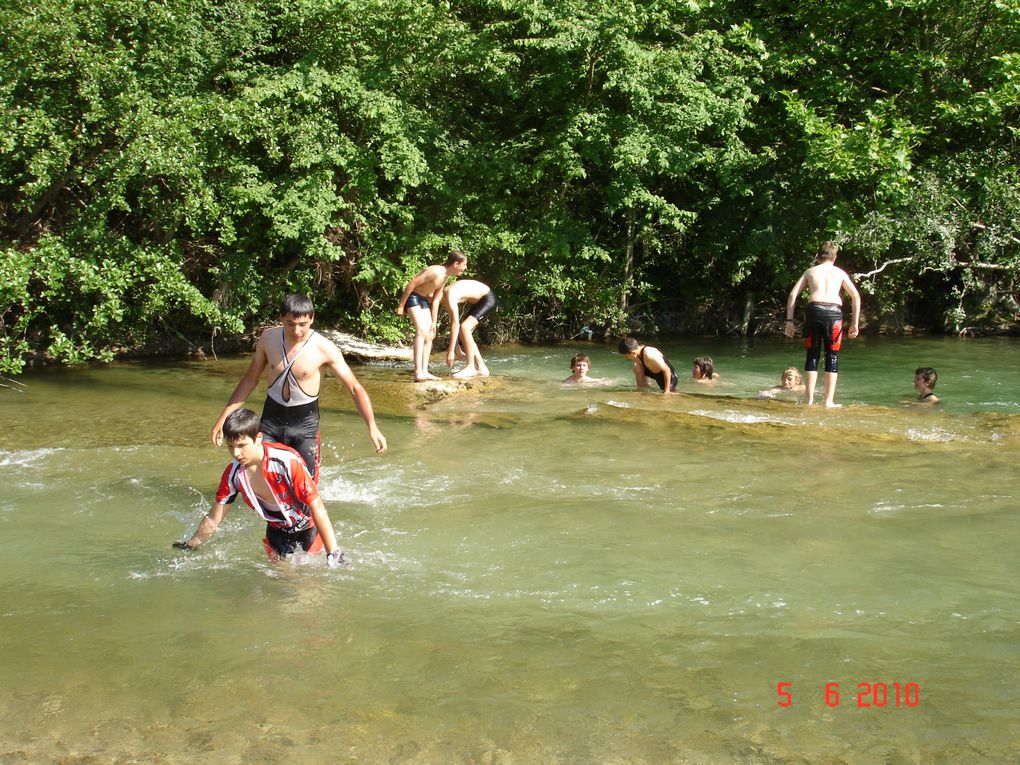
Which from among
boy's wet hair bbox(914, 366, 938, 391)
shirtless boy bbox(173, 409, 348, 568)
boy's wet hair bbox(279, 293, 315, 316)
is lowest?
shirtless boy bbox(173, 409, 348, 568)

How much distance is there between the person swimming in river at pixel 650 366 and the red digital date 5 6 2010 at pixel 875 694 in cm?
716

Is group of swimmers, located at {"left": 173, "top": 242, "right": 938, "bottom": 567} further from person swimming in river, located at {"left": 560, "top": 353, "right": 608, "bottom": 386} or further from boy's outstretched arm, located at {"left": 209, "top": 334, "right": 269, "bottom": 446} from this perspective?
person swimming in river, located at {"left": 560, "top": 353, "right": 608, "bottom": 386}

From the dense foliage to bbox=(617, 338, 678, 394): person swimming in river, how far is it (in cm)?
549

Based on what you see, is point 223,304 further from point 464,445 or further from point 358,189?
point 464,445

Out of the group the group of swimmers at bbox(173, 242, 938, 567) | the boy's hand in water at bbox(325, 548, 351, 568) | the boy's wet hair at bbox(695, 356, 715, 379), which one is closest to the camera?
the group of swimmers at bbox(173, 242, 938, 567)

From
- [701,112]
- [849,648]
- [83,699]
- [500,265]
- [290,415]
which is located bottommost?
[83,699]

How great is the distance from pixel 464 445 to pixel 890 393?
675 centimetres

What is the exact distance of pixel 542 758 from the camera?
3506mm

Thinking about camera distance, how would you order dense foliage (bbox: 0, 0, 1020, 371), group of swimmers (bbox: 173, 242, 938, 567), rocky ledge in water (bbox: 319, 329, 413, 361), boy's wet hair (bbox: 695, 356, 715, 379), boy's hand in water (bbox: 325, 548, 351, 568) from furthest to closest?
rocky ledge in water (bbox: 319, 329, 413, 361)
boy's wet hair (bbox: 695, 356, 715, 379)
dense foliage (bbox: 0, 0, 1020, 371)
boy's hand in water (bbox: 325, 548, 351, 568)
group of swimmers (bbox: 173, 242, 938, 567)

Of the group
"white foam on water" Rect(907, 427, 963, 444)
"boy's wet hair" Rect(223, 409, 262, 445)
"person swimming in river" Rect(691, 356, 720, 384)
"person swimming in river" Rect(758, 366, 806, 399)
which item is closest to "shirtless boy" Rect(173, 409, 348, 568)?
"boy's wet hair" Rect(223, 409, 262, 445)

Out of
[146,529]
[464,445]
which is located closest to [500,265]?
[464,445]

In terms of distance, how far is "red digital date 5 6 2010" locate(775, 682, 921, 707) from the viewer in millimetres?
3881

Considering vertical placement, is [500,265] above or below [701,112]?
below

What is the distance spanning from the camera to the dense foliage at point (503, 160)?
12742 mm
